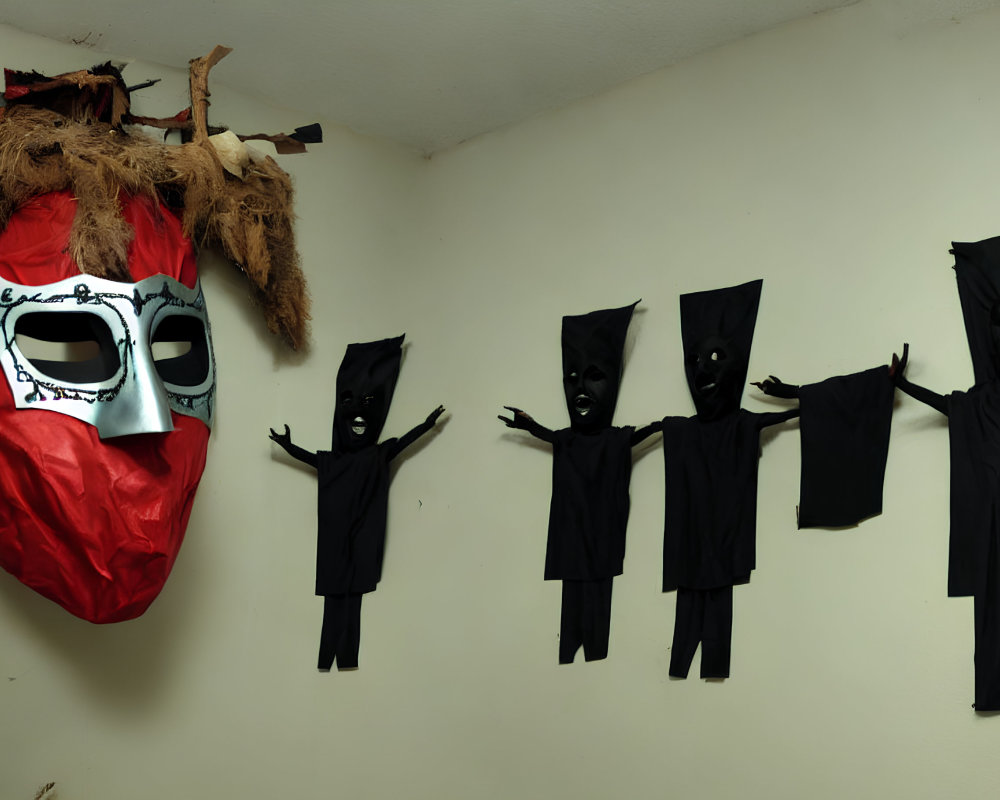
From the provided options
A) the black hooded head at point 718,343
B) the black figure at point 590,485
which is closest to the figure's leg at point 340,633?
the black figure at point 590,485

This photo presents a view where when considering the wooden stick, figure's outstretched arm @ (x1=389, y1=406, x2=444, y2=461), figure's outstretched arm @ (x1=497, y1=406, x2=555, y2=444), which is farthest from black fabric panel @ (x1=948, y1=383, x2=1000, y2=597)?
the wooden stick

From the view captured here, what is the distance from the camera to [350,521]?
258cm

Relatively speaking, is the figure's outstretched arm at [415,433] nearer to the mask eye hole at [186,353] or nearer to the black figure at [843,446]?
the mask eye hole at [186,353]

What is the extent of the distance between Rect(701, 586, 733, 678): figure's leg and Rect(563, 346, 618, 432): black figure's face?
0.48 metres

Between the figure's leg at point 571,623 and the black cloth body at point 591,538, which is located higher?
the black cloth body at point 591,538

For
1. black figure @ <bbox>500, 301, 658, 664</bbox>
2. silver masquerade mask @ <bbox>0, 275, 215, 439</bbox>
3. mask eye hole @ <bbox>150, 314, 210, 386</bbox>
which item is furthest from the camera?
black figure @ <bbox>500, 301, 658, 664</bbox>

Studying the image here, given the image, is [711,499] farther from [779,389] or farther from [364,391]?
[364,391]

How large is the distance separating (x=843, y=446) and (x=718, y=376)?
0.96ft

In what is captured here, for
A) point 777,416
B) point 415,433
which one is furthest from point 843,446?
point 415,433

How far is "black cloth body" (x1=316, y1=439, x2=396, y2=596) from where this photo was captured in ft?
8.41

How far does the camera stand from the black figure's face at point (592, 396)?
230cm

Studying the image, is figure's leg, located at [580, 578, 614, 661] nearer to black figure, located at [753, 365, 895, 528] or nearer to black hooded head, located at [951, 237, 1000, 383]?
black figure, located at [753, 365, 895, 528]

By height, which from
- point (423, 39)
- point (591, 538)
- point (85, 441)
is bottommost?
point (591, 538)

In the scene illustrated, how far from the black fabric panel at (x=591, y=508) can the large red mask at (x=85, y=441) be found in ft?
2.73
